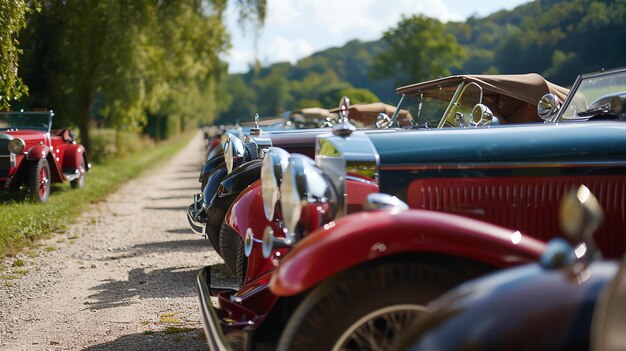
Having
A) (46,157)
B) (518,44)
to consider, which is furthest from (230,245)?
(518,44)

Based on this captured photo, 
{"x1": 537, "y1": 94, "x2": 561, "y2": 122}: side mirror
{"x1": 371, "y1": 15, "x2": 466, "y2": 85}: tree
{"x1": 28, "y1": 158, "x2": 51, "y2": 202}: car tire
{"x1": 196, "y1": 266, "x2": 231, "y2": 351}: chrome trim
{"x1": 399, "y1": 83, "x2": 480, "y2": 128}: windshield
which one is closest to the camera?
{"x1": 196, "y1": 266, "x2": 231, "y2": 351}: chrome trim

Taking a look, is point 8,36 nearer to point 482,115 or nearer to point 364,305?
point 482,115

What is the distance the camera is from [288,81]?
14875cm

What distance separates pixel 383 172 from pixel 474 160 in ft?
1.54

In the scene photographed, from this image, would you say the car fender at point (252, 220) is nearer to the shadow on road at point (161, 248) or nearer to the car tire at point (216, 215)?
the car tire at point (216, 215)

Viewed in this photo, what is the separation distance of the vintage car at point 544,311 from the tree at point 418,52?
43.9 meters

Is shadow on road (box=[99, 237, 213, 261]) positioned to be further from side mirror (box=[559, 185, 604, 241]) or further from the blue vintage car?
side mirror (box=[559, 185, 604, 241])

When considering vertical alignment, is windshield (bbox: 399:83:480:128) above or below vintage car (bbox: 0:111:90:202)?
above

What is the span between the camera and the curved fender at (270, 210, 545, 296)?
8.72 feet

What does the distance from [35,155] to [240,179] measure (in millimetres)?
→ 6418

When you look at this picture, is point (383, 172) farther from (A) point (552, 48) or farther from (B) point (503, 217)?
(A) point (552, 48)

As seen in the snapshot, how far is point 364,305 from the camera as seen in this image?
2.63 meters

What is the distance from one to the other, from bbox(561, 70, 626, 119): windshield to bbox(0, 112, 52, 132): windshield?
9.28 metres

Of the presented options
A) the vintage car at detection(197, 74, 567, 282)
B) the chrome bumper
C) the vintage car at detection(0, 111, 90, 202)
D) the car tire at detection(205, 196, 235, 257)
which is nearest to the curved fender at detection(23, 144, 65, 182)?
the vintage car at detection(0, 111, 90, 202)
